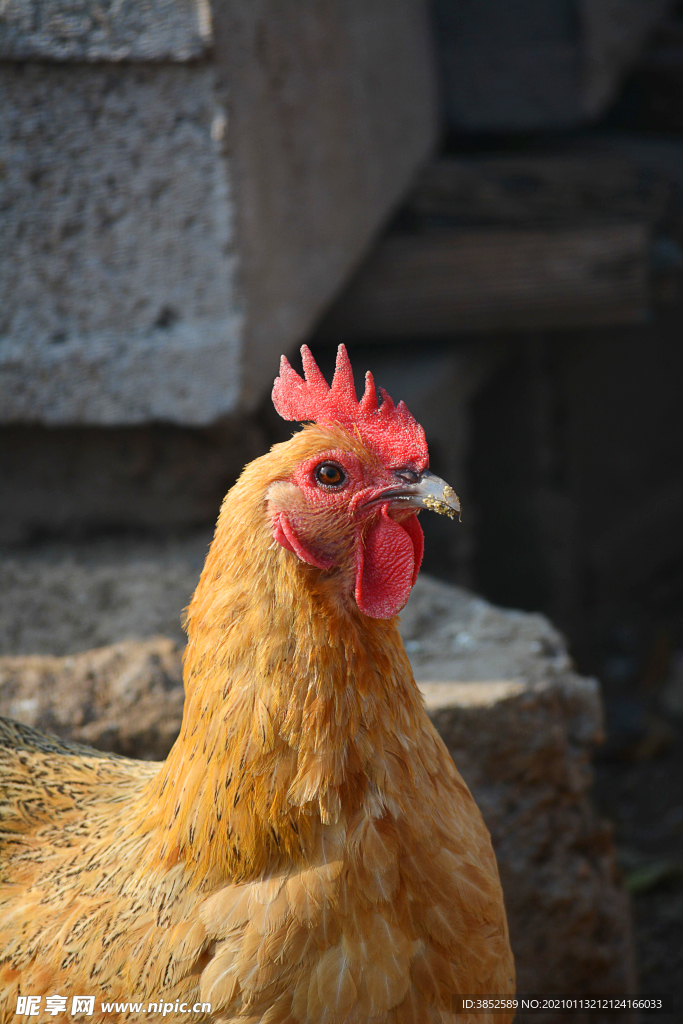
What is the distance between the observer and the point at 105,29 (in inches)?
104

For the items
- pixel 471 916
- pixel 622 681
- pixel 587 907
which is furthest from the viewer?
pixel 622 681

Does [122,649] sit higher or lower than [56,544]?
lower

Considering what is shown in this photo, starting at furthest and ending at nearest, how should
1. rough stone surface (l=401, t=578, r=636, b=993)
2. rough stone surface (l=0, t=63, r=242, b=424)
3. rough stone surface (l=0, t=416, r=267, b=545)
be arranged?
rough stone surface (l=0, t=416, r=267, b=545)
rough stone surface (l=0, t=63, r=242, b=424)
rough stone surface (l=401, t=578, r=636, b=993)

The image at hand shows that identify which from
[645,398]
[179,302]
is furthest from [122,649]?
[645,398]

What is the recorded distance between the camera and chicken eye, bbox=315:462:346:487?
1.51 metres

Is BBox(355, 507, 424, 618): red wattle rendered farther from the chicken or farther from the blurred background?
the blurred background

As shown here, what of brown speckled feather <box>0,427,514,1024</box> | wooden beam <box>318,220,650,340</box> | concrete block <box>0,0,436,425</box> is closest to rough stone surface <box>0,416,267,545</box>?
concrete block <box>0,0,436,425</box>

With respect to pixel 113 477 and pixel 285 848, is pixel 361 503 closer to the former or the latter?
pixel 285 848

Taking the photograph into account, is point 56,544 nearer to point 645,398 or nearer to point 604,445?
point 604,445

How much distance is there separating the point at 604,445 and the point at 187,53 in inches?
136

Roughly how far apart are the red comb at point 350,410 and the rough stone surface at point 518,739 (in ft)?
3.12

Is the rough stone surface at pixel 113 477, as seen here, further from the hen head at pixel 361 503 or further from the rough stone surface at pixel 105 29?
the hen head at pixel 361 503

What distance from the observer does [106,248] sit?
2.92 m

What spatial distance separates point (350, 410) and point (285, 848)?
746 millimetres
